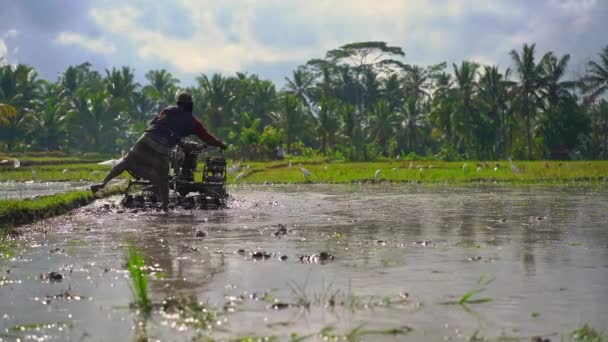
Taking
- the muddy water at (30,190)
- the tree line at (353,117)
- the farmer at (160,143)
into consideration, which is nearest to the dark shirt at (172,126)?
the farmer at (160,143)

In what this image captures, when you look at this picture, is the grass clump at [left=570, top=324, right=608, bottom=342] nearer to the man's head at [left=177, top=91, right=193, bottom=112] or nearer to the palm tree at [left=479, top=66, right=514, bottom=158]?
the man's head at [left=177, top=91, right=193, bottom=112]

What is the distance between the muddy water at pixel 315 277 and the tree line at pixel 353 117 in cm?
4253

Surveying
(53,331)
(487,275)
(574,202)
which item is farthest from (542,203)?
(53,331)

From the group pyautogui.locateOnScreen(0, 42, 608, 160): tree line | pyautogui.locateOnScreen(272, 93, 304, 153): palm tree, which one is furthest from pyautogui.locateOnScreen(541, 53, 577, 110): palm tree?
pyautogui.locateOnScreen(272, 93, 304, 153): palm tree

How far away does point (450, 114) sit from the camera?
6012cm

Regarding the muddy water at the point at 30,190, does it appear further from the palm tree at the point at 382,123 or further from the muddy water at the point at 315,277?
the palm tree at the point at 382,123

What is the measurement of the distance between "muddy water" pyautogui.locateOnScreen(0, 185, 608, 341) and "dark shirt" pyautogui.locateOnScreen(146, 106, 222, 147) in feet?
4.65

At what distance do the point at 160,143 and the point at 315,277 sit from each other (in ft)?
20.8

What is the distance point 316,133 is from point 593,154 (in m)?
23.4

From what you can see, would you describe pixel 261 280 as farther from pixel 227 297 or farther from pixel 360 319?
pixel 360 319

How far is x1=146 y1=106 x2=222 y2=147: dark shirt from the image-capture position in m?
11.9

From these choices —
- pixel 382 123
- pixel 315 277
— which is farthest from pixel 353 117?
pixel 315 277

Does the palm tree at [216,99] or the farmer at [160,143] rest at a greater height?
the palm tree at [216,99]

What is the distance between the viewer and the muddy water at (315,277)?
4496mm
